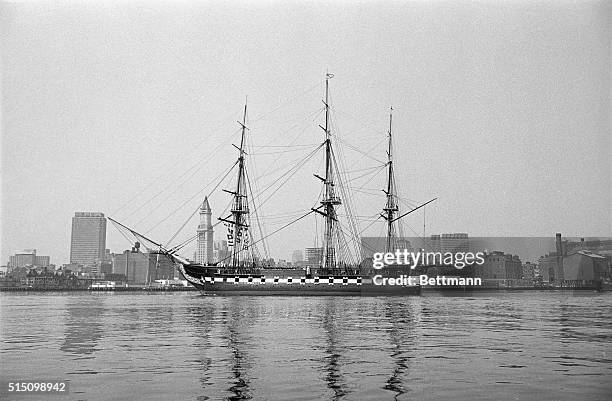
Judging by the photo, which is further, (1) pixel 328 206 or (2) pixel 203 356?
(1) pixel 328 206

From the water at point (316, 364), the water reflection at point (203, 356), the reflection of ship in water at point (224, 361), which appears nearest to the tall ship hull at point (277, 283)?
the water reflection at point (203, 356)

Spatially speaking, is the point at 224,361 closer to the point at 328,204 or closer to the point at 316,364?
the point at 316,364

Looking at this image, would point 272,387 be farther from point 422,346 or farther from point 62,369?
point 422,346

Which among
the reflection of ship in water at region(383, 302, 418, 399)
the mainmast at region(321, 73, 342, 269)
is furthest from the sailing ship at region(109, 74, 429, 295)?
the reflection of ship in water at region(383, 302, 418, 399)

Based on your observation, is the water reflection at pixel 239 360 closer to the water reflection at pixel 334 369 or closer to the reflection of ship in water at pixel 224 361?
the reflection of ship in water at pixel 224 361

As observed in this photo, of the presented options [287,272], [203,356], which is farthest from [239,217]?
[203,356]

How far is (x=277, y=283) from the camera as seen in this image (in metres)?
52.6

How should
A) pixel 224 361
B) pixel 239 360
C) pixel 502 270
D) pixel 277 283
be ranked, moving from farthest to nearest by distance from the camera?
pixel 502 270, pixel 277 283, pixel 239 360, pixel 224 361

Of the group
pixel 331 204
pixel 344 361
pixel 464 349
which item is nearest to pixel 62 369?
pixel 344 361

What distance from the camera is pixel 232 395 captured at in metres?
5.99

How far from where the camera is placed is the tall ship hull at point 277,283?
52.3 meters

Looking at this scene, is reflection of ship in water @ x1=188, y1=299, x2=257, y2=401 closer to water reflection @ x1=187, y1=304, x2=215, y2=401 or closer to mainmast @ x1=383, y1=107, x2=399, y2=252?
water reflection @ x1=187, y1=304, x2=215, y2=401

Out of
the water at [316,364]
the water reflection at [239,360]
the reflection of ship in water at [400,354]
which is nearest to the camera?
the water reflection at [239,360]

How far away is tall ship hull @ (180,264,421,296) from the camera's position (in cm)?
5234
